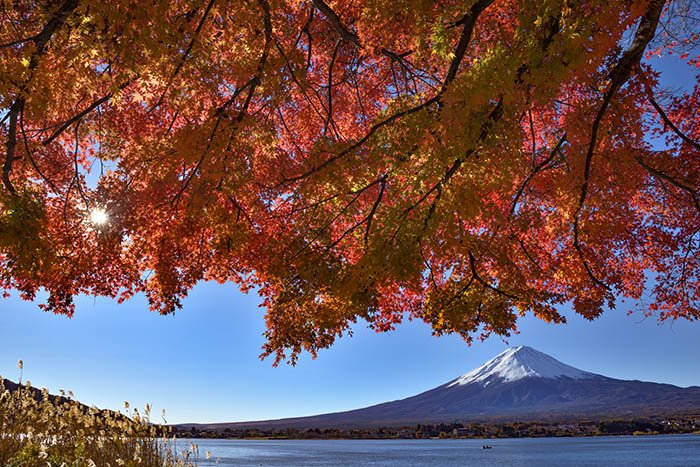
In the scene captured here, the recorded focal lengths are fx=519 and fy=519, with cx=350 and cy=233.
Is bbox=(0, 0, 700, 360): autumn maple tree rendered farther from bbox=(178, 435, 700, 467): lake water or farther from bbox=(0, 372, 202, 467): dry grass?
bbox=(178, 435, 700, 467): lake water

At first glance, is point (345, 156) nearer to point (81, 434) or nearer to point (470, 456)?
point (81, 434)

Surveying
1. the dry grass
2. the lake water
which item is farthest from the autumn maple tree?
the lake water

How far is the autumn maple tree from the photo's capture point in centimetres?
480

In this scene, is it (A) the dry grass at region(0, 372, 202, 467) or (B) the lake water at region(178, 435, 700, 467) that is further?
(B) the lake water at region(178, 435, 700, 467)

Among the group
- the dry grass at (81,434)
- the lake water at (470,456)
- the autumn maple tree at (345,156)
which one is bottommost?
the lake water at (470,456)

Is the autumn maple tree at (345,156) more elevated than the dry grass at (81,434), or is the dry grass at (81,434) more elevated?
the autumn maple tree at (345,156)

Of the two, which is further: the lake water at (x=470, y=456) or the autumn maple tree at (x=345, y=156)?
the lake water at (x=470, y=456)

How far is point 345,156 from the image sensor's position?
634 centimetres

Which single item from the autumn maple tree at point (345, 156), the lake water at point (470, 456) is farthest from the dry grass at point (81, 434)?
Answer: the lake water at point (470, 456)

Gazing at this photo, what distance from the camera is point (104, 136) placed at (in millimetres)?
9023

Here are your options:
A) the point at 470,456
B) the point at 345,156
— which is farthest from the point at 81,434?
the point at 470,456

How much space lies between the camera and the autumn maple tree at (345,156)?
480cm

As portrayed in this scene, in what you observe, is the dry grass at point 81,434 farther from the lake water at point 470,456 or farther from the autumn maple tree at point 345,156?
the lake water at point 470,456

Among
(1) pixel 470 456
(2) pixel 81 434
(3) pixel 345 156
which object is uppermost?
(3) pixel 345 156
